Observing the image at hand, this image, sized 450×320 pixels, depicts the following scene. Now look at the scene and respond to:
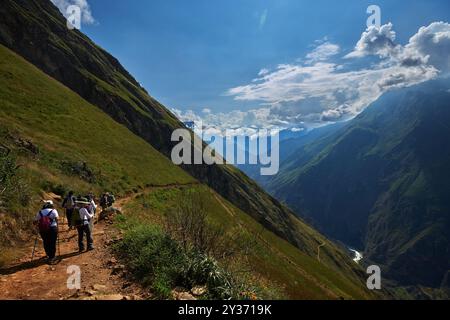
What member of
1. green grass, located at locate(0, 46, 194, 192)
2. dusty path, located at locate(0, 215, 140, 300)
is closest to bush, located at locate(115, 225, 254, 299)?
dusty path, located at locate(0, 215, 140, 300)

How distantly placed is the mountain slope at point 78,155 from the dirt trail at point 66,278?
7.53 ft

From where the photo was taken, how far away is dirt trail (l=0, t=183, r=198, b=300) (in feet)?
40.7

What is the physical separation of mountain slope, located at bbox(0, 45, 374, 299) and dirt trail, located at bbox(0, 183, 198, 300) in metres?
2.29

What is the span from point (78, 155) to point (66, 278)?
99.2 ft

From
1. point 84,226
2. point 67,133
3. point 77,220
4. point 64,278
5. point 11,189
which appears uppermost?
point 67,133

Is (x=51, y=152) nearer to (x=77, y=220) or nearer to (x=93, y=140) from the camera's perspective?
(x=93, y=140)

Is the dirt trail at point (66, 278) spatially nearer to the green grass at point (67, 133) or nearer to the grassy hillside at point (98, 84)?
the green grass at point (67, 133)

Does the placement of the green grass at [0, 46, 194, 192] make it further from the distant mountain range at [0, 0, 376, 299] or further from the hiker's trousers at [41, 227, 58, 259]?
the hiker's trousers at [41, 227, 58, 259]

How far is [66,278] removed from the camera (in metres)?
14.2

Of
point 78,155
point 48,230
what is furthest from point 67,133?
point 48,230

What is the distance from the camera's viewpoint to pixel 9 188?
2006 cm

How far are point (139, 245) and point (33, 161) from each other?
65.5 feet
